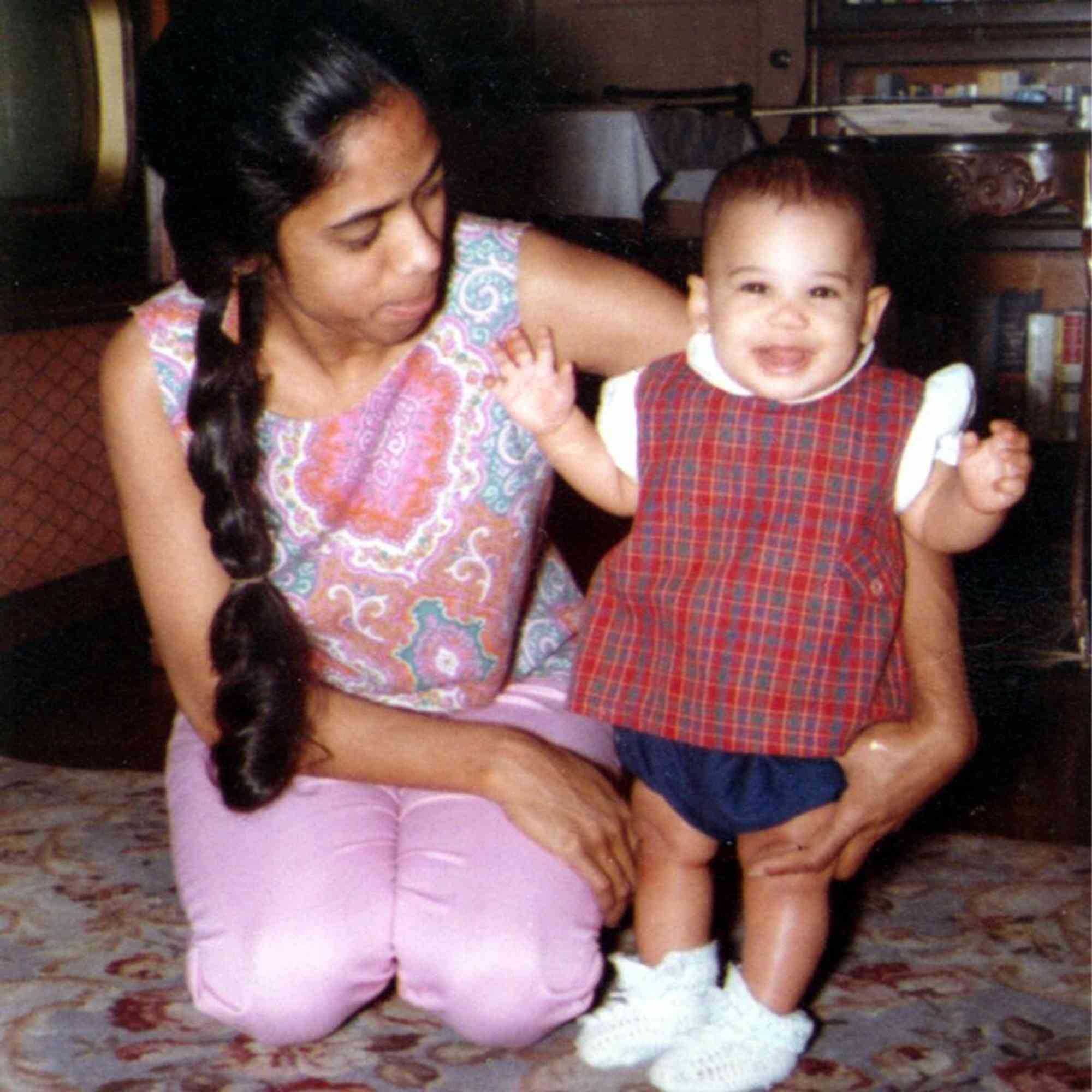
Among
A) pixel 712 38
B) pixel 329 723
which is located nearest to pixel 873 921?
pixel 329 723

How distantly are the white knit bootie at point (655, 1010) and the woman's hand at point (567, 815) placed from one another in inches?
2.9

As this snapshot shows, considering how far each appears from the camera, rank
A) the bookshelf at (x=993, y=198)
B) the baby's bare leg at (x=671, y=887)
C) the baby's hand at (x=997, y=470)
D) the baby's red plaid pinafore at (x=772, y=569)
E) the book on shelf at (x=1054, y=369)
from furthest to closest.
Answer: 1. the book on shelf at (x=1054, y=369)
2. the bookshelf at (x=993, y=198)
3. the baby's bare leg at (x=671, y=887)
4. the baby's red plaid pinafore at (x=772, y=569)
5. the baby's hand at (x=997, y=470)

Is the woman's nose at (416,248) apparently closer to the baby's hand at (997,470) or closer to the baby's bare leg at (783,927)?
the baby's hand at (997,470)

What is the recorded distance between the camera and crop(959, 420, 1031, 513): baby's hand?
3.48 feet

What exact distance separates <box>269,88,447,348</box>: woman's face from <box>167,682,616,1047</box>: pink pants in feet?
1.49

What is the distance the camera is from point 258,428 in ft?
4.29

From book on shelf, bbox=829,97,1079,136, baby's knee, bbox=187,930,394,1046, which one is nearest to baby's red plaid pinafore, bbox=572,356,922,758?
baby's knee, bbox=187,930,394,1046

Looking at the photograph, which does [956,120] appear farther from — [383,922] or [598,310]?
[383,922]

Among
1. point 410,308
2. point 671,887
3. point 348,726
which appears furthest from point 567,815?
point 410,308

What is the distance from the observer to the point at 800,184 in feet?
3.63

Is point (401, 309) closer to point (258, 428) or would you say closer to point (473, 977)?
point (258, 428)

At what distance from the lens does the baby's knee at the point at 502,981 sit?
1244 mm

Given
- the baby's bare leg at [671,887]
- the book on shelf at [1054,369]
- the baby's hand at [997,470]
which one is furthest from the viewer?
the book on shelf at [1054,369]

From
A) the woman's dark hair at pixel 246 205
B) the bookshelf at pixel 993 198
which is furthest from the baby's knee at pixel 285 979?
the bookshelf at pixel 993 198
